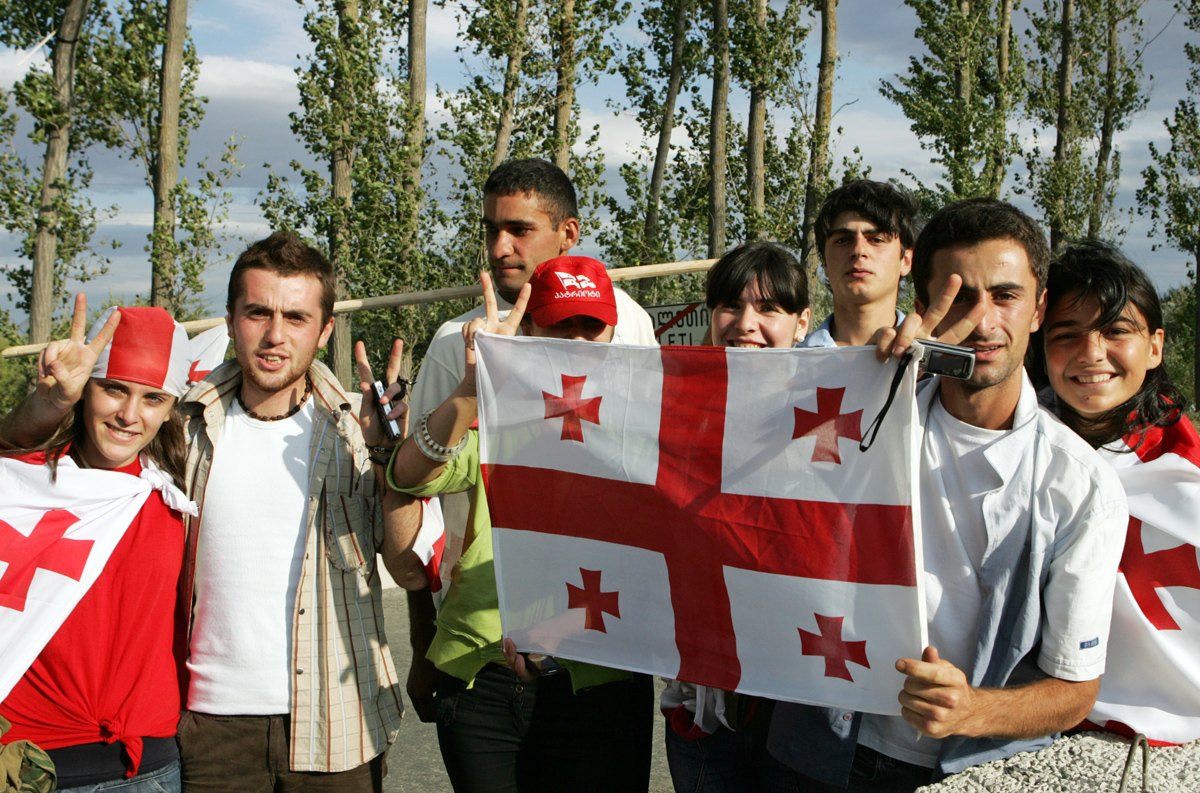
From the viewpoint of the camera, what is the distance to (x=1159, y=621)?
2162 mm

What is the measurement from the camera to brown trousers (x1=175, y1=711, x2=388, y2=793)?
2.52m

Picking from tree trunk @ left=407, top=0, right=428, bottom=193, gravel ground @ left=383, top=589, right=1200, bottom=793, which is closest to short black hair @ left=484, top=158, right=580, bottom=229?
gravel ground @ left=383, top=589, right=1200, bottom=793

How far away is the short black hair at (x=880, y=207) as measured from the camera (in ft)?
11.5

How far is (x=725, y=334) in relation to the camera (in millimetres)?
2748

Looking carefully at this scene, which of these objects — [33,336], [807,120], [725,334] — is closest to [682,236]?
[807,120]

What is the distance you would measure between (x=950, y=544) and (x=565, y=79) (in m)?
15.6

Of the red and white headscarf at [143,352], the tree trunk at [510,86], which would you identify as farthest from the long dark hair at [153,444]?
the tree trunk at [510,86]

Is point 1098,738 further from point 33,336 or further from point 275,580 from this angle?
point 33,336

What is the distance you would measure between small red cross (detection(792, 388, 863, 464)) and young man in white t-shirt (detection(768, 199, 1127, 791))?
18cm

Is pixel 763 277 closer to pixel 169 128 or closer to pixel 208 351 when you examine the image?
pixel 208 351

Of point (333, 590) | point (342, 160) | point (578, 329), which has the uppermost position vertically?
point (342, 160)

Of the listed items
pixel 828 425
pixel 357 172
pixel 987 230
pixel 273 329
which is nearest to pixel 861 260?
pixel 987 230

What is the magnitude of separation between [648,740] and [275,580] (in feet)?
3.76

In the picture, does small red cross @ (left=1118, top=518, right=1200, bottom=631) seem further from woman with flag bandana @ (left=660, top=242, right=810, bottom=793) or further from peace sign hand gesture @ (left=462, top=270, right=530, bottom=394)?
peace sign hand gesture @ (left=462, top=270, right=530, bottom=394)
